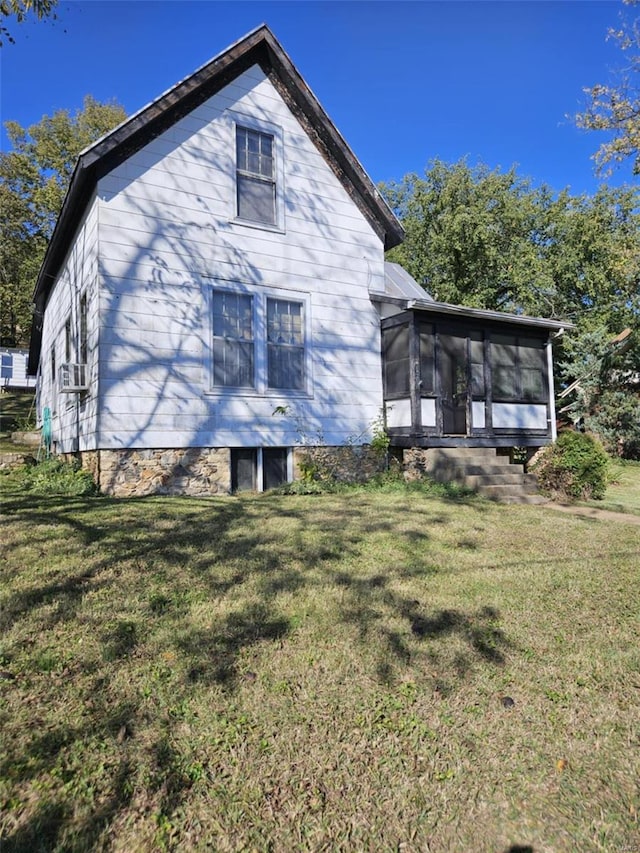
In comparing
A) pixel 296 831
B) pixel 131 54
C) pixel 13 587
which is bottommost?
pixel 296 831

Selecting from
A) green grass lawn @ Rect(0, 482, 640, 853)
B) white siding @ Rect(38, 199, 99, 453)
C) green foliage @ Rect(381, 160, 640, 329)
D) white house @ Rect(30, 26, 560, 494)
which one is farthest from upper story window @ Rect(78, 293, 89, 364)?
green foliage @ Rect(381, 160, 640, 329)

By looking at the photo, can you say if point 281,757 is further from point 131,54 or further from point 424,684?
point 131,54

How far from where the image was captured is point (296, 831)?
2.04 m

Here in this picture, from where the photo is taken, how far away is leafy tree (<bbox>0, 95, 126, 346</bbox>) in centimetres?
2481

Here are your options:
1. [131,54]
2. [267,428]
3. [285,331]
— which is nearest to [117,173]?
[131,54]

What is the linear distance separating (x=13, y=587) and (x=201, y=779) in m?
2.45

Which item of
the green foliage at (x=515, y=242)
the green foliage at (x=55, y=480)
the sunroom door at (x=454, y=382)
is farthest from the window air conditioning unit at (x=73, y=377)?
the green foliage at (x=515, y=242)

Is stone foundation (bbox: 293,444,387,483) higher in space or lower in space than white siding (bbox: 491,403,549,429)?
lower

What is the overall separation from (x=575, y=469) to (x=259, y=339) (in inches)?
257

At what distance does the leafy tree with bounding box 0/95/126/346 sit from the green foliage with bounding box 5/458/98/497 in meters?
19.3

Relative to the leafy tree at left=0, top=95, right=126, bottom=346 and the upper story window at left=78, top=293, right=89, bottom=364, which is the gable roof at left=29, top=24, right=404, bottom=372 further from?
the leafy tree at left=0, top=95, right=126, bottom=346

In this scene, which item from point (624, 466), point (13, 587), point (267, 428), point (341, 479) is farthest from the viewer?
point (624, 466)

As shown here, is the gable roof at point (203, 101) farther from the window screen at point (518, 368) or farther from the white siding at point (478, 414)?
the white siding at point (478, 414)

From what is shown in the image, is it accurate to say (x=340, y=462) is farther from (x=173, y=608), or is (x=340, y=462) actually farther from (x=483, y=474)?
(x=173, y=608)
